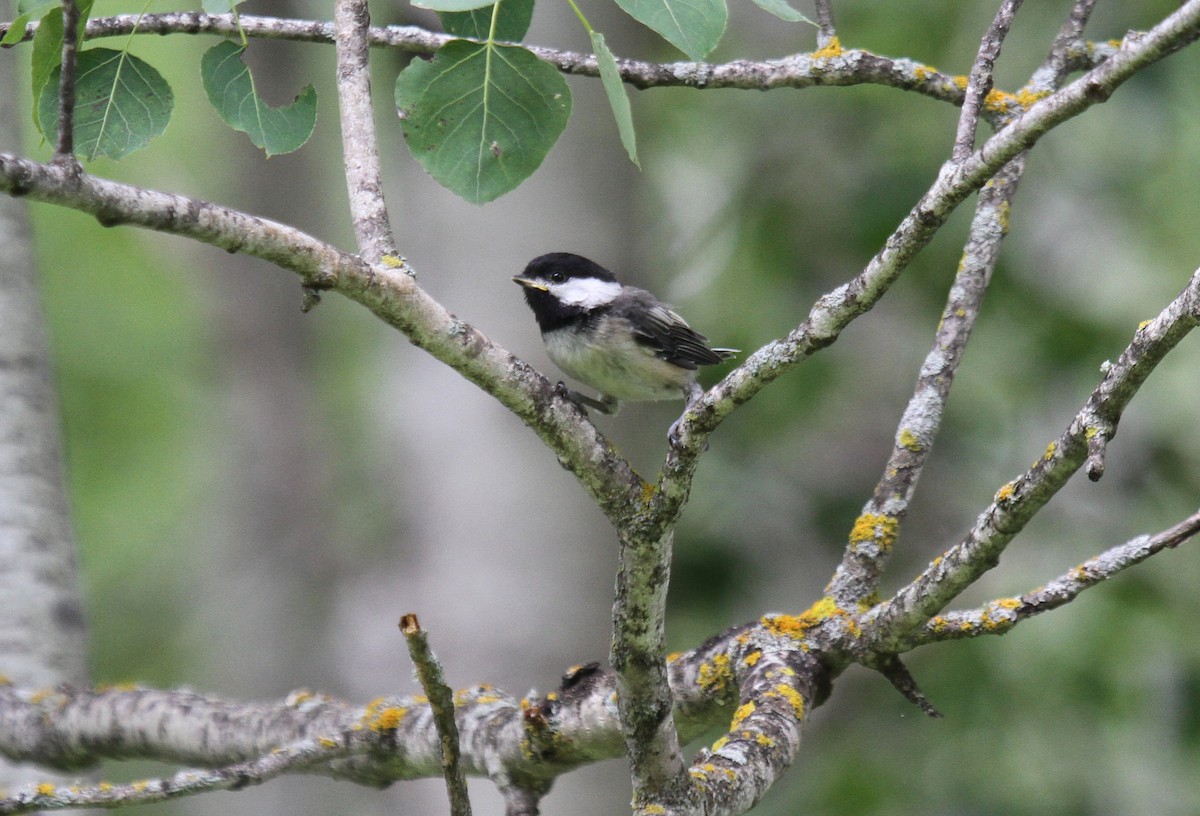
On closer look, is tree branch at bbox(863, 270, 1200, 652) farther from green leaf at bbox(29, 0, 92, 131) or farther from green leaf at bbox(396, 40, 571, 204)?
green leaf at bbox(29, 0, 92, 131)

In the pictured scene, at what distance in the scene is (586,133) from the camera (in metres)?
6.09

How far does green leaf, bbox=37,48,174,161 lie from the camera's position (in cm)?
229

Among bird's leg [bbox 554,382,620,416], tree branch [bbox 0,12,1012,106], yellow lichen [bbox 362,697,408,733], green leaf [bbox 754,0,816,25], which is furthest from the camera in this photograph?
bird's leg [bbox 554,382,620,416]

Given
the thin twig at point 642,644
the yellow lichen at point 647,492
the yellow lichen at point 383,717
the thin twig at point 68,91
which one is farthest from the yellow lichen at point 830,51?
the yellow lichen at point 383,717

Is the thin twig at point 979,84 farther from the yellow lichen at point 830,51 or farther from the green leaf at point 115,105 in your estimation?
the green leaf at point 115,105

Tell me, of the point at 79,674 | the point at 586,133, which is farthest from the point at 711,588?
the point at 79,674

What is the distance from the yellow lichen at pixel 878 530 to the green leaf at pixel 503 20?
4.60 feet

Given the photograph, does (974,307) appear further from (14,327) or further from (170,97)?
A: (14,327)

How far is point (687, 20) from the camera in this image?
2.02m

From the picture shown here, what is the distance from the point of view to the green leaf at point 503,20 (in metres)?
2.45

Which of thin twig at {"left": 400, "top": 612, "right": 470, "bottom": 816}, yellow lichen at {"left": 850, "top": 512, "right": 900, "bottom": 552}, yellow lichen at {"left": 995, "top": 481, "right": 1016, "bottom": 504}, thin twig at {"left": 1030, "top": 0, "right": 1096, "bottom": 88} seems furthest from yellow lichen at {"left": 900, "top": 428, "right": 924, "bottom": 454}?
thin twig at {"left": 400, "top": 612, "right": 470, "bottom": 816}

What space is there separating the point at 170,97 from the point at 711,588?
3.79 metres

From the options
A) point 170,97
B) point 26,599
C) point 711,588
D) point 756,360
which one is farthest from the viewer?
point 711,588

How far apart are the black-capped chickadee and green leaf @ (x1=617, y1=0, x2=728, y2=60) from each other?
7.21 ft
